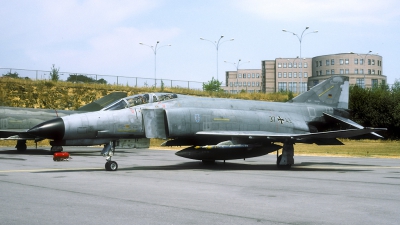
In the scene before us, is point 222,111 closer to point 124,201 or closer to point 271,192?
point 271,192

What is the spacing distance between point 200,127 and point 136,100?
2.60 m

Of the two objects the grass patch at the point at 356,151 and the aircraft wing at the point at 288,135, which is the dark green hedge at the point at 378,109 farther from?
the aircraft wing at the point at 288,135

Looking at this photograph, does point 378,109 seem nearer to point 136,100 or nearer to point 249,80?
point 136,100

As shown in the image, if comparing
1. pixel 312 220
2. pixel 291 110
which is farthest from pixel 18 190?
pixel 291 110

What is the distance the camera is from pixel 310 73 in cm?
14588

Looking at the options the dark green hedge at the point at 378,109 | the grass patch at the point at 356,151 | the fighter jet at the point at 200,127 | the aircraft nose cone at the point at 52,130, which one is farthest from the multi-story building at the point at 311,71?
the aircraft nose cone at the point at 52,130

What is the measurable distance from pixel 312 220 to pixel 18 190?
262 inches

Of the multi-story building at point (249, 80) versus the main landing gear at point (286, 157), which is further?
the multi-story building at point (249, 80)

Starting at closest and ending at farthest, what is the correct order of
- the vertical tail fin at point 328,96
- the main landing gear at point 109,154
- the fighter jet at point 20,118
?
1. the main landing gear at point 109,154
2. the vertical tail fin at point 328,96
3. the fighter jet at point 20,118

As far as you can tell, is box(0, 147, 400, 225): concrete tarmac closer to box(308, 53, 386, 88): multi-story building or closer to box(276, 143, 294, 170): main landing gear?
box(276, 143, 294, 170): main landing gear

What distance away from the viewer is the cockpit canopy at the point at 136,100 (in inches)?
636

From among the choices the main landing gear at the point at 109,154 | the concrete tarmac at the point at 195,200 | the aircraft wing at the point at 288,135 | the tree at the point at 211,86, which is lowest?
the concrete tarmac at the point at 195,200

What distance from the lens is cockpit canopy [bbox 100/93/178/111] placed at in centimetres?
1616

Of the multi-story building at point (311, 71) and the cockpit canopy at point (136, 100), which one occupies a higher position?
the multi-story building at point (311, 71)
